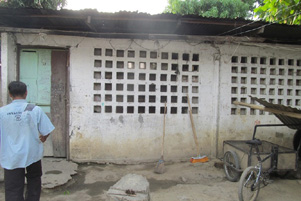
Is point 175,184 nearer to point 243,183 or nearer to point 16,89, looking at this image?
point 243,183

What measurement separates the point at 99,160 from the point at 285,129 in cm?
454

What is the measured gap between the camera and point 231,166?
391cm

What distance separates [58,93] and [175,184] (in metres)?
3.16

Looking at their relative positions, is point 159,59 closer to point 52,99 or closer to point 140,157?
point 140,157

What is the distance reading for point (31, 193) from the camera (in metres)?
2.55

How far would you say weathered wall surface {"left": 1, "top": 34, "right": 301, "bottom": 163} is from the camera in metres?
4.64

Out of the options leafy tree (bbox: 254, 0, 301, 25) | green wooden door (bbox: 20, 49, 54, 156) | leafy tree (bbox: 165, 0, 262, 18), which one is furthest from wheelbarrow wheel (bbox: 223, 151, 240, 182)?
leafy tree (bbox: 165, 0, 262, 18)

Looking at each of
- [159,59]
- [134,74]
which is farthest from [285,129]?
[134,74]

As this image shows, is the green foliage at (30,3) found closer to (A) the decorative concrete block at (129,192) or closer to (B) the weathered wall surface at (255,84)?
(B) the weathered wall surface at (255,84)

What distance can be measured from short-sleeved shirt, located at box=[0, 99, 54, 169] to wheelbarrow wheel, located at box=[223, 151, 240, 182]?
10.7 feet

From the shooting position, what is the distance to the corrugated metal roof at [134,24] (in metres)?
3.67

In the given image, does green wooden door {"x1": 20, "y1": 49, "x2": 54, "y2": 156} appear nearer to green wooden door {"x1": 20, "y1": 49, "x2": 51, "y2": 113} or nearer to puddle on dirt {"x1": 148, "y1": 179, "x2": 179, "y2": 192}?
green wooden door {"x1": 20, "y1": 49, "x2": 51, "y2": 113}

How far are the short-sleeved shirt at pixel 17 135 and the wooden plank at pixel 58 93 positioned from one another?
230cm

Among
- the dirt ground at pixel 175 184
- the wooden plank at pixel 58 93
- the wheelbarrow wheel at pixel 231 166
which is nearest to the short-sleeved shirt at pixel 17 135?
the dirt ground at pixel 175 184
